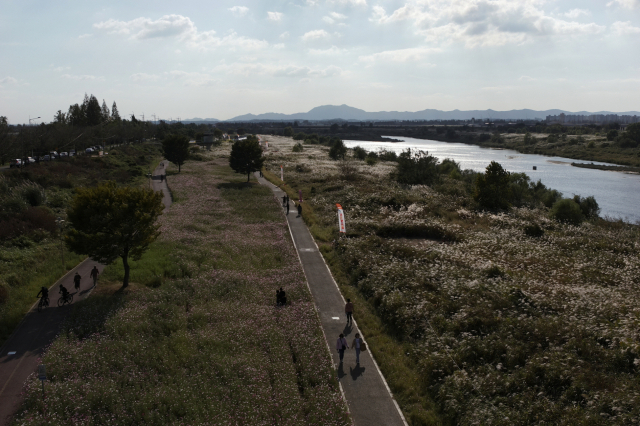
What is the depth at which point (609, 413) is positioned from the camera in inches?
493

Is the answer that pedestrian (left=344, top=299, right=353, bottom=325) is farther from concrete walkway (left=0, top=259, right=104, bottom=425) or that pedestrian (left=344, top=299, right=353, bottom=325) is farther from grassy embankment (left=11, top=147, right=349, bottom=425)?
concrete walkway (left=0, top=259, right=104, bottom=425)

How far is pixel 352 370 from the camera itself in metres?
16.3

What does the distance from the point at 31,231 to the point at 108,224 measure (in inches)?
591

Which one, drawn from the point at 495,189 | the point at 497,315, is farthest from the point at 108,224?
the point at 495,189

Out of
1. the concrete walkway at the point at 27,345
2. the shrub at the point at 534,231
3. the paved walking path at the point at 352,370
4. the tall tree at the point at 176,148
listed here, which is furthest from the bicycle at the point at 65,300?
the tall tree at the point at 176,148

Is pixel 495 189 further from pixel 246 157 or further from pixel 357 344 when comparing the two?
pixel 357 344

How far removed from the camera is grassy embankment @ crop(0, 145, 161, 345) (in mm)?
22672

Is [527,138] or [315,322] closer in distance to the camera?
[315,322]

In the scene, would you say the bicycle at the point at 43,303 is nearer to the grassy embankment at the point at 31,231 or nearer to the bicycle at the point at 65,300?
the bicycle at the point at 65,300

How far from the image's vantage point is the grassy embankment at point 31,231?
2267 cm

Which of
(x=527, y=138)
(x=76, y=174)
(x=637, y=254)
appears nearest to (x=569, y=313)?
(x=637, y=254)

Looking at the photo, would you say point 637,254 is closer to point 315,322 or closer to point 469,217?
point 469,217

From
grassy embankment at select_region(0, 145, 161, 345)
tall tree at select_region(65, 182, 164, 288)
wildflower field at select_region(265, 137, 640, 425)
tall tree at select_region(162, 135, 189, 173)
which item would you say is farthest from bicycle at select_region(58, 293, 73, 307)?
tall tree at select_region(162, 135, 189, 173)

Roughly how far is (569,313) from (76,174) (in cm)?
6153
